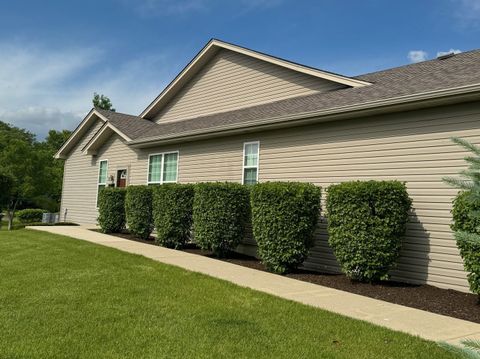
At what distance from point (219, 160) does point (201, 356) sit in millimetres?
8563

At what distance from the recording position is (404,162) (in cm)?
817

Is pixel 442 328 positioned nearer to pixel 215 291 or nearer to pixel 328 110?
pixel 215 291

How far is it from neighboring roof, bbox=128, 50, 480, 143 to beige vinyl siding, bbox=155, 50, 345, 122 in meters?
0.38

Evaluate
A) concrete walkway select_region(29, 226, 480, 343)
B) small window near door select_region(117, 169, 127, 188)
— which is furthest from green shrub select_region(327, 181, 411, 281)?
small window near door select_region(117, 169, 127, 188)

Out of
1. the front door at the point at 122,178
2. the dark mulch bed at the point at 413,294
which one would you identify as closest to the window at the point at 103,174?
the front door at the point at 122,178

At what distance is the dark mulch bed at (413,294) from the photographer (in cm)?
615

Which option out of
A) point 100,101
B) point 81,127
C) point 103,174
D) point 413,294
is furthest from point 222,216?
point 100,101

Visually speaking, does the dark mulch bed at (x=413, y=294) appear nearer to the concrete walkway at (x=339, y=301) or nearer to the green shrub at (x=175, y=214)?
the concrete walkway at (x=339, y=301)

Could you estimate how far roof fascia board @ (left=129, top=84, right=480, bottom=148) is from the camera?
7.15 meters

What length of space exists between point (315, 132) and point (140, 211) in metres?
5.94

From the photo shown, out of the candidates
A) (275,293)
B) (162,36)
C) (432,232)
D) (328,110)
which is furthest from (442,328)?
(162,36)

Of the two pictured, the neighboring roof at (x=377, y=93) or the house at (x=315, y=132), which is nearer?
the house at (x=315, y=132)

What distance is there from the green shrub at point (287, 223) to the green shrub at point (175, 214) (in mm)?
3043

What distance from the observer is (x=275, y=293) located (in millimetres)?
6617
